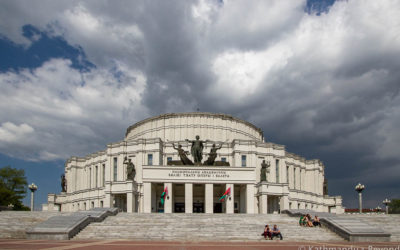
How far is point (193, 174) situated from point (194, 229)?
64.8 ft

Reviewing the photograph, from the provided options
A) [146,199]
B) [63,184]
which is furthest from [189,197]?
[63,184]

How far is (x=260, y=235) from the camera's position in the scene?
84.7 ft

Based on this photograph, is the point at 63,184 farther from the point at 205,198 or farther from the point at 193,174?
the point at 205,198

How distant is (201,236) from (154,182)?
2189cm

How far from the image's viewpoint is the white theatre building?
46.5 m

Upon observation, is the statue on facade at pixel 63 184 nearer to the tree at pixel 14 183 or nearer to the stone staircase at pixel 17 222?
the tree at pixel 14 183

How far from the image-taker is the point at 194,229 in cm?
2678

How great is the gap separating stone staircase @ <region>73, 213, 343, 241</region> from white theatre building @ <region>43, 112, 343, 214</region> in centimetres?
1430

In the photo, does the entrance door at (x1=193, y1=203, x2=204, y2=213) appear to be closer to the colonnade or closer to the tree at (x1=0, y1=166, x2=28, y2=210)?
the colonnade

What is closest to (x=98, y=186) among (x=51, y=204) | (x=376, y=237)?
(x=51, y=204)

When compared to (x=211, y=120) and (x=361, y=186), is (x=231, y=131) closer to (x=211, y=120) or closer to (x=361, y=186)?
(x=211, y=120)

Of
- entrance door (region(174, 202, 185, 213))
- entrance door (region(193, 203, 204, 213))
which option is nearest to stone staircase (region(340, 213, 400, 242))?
entrance door (region(193, 203, 204, 213))

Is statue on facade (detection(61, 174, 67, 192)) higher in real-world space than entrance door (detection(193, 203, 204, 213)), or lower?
higher

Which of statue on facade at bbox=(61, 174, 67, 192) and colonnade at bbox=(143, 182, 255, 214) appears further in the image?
statue on facade at bbox=(61, 174, 67, 192)
